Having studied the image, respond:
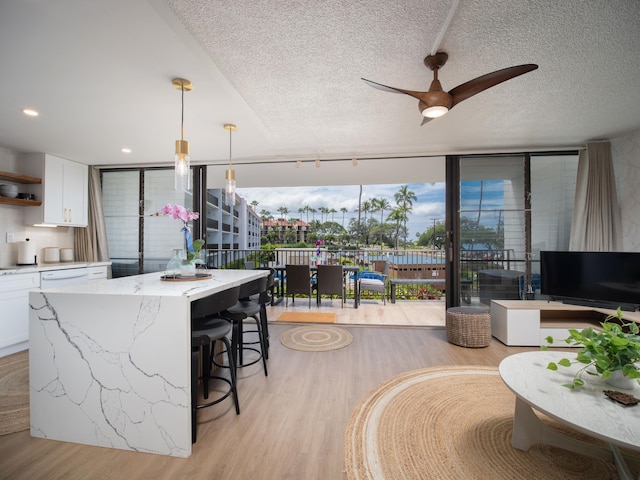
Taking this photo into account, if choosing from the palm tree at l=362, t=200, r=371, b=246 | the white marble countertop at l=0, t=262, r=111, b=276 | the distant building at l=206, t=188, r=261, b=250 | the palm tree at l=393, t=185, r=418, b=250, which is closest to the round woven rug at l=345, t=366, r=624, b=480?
the white marble countertop at l=0, t=262, r=111, b=276

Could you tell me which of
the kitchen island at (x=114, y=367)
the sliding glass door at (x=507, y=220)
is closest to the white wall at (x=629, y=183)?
the sliding glass door at (x=507, y=220)

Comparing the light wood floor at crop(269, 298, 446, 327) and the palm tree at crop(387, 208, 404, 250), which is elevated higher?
the palm tree at crop(387, 208, 404, 250)

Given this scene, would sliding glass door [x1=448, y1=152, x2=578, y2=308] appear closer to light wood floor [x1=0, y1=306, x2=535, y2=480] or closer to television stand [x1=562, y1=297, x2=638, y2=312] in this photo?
television stand [x1=562, y1=297, x2=638, y2=312]

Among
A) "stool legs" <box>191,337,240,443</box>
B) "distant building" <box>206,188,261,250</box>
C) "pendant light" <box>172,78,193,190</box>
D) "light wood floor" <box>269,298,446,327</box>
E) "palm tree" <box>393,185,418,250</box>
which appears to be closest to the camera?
"stool legs" <box>191,337,240,443</box>

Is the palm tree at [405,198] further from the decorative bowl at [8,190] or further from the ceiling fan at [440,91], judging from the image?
the decorative bowl at [8,190]

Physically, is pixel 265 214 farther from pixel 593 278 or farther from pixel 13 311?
pixel 593 278

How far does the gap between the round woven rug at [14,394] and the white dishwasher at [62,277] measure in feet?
2.64

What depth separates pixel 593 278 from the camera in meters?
3.17

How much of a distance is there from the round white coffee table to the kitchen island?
5.80 ft

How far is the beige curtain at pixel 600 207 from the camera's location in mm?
3346

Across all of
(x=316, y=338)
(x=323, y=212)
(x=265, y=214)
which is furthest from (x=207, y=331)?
(x=323, y=212)

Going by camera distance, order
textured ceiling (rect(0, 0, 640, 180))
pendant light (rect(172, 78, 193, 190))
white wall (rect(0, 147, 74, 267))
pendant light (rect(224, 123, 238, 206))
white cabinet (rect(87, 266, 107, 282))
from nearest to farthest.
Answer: textured ceiling (rect(0, 0, 640, 180))
pendant light (rect(172, 78, 193, 190))
pendant light (rect(224, 123, 238, 206))
white wall (rect(0, 147, 74, 267))
white cabinet (rect(87, 266, 107, 282))

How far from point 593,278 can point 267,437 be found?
3.71m

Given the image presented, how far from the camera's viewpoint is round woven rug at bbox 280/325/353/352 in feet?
10.4
